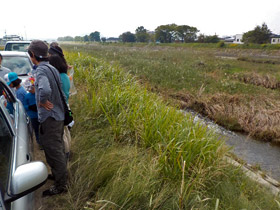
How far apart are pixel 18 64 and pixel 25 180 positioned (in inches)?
194

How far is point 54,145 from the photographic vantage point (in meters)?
2.15

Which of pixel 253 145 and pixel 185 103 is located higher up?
pixel 185 103

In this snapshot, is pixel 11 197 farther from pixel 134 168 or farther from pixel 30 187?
pixel 134 168

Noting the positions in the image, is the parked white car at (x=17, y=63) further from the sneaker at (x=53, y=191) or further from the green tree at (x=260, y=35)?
the green tree at (x=260, y=35)

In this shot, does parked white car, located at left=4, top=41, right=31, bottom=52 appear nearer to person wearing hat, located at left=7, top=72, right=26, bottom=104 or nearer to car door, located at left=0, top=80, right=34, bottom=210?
person wearing hat, located at left=7, top=72, right=26, bottom=104

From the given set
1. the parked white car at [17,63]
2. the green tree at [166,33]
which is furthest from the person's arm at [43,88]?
the green tree at [166,33]

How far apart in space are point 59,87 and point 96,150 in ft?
4.02

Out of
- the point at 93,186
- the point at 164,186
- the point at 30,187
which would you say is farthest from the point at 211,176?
the point at 30,187

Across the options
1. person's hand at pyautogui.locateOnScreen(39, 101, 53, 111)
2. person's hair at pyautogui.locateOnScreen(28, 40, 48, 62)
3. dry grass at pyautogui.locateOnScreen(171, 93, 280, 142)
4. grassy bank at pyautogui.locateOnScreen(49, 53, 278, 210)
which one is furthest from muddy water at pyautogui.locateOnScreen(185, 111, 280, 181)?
person's hair at pyautogui.locateOnScreen(28, 40, 48, 62)

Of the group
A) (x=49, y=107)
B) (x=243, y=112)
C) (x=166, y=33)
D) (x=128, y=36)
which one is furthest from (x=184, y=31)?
(x=49, y=107)

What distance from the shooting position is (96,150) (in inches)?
114

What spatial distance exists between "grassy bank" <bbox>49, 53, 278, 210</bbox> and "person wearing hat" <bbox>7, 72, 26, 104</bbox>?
3.71 feet

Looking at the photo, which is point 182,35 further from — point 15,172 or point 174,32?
point 15,172

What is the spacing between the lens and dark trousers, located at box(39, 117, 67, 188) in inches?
82.4
